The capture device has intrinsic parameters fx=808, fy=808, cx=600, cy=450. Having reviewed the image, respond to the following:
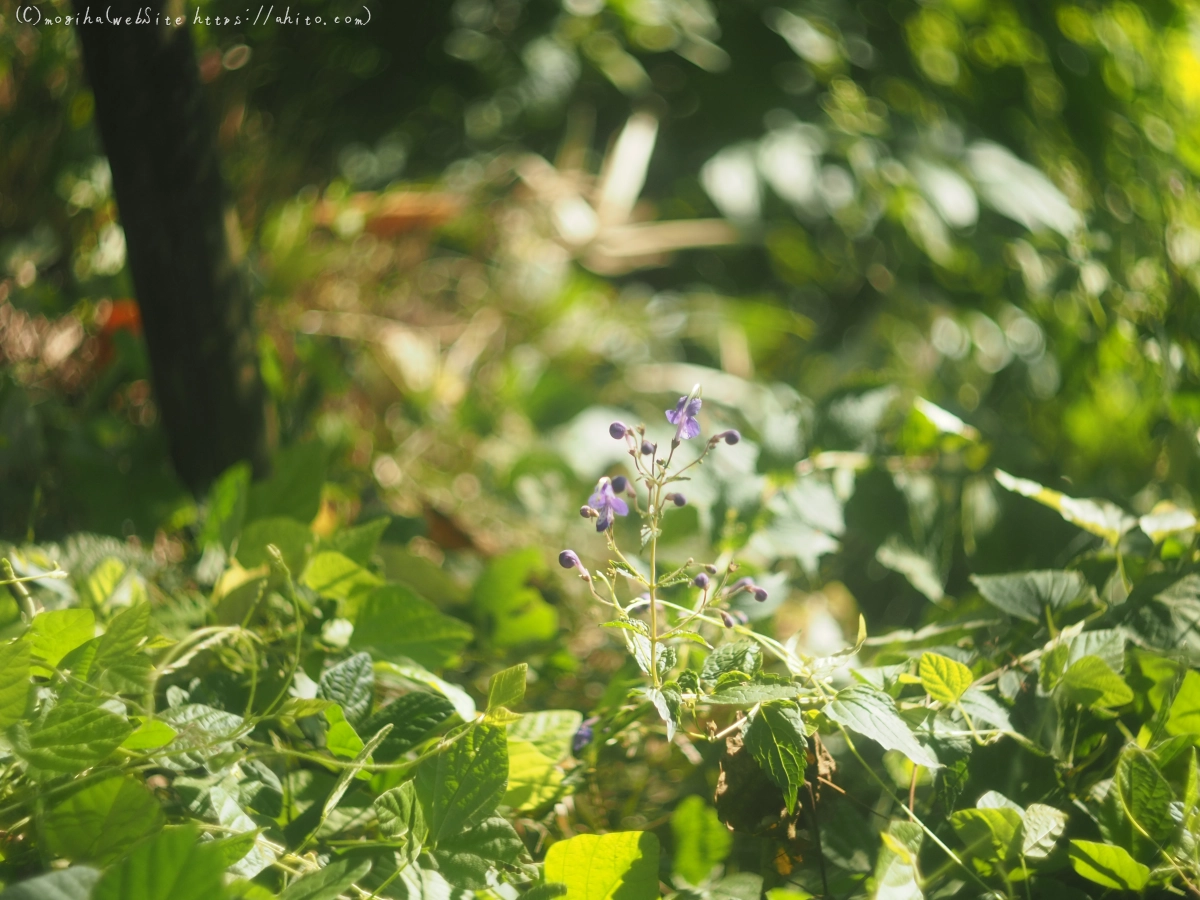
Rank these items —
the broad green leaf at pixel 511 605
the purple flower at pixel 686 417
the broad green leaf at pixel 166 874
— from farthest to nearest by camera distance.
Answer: the broad green leaf at pixel 511 605 → the purple flower at pixel 686 417 → the broad green leaf at pixel 166 874

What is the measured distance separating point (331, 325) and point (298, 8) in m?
0.27

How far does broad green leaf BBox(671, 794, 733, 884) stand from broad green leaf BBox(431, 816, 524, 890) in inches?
3.0

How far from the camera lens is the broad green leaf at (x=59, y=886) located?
0.21 m

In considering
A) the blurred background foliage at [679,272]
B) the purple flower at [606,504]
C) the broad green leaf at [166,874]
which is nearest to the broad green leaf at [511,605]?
the blurred background foliage at [679,272]

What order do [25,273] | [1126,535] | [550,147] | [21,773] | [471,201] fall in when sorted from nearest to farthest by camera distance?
[21,773] → [1126,535] → [25,273] → [471,201] → [550,147]

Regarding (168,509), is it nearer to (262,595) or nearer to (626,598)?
(262,595)

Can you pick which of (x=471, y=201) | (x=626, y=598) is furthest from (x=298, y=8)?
(x=626, y=598)

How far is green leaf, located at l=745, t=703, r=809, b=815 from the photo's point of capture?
0.26 metres

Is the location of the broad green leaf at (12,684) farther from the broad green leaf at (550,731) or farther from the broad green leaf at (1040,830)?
the broad green leaf at (1040,830)

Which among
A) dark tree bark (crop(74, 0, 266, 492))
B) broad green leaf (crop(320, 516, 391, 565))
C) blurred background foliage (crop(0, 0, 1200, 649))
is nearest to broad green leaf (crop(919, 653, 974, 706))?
blurred background foliage (crop(0, 0, 1200, 649))

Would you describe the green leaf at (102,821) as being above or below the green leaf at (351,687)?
above

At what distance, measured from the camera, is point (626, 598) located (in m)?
0.44

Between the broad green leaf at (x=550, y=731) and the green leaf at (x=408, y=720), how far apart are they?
34mm

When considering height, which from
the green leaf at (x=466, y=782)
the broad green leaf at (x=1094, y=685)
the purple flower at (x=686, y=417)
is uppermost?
the purple flower at (x=686, y=417)
